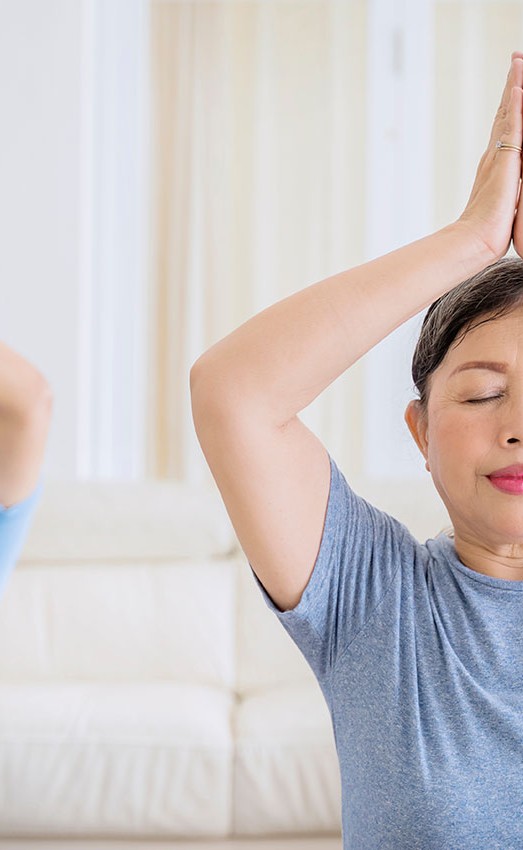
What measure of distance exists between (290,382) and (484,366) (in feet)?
0.70

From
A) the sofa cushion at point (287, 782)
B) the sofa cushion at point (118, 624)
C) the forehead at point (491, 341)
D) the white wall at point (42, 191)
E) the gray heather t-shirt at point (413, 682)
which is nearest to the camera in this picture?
the gray heather t-shirt at point (413, 682)

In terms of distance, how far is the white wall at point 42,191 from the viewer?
401 centimetres

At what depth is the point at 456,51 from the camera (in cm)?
454

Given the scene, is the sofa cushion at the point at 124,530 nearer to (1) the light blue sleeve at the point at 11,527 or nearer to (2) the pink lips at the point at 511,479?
(1) the light blue sleeve at the point at 11,527

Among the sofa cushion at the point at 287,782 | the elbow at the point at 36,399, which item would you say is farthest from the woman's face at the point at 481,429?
the sofa cushion at the point at 287,782

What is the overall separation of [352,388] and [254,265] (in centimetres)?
68

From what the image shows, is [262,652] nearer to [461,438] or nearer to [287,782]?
[287,782]

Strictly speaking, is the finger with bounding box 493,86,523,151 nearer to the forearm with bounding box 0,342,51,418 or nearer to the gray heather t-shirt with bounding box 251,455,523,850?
the gray heather t-shirt with bounding box 251,455,523,850

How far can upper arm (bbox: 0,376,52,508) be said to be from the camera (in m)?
1.07

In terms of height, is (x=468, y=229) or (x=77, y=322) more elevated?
(x=468, y=229)

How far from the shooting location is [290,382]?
93cm

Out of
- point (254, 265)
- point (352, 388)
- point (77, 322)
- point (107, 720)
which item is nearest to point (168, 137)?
point (254, 265)

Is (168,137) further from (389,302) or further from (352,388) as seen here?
(389,302)

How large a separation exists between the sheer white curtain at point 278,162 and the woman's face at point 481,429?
3442mm
